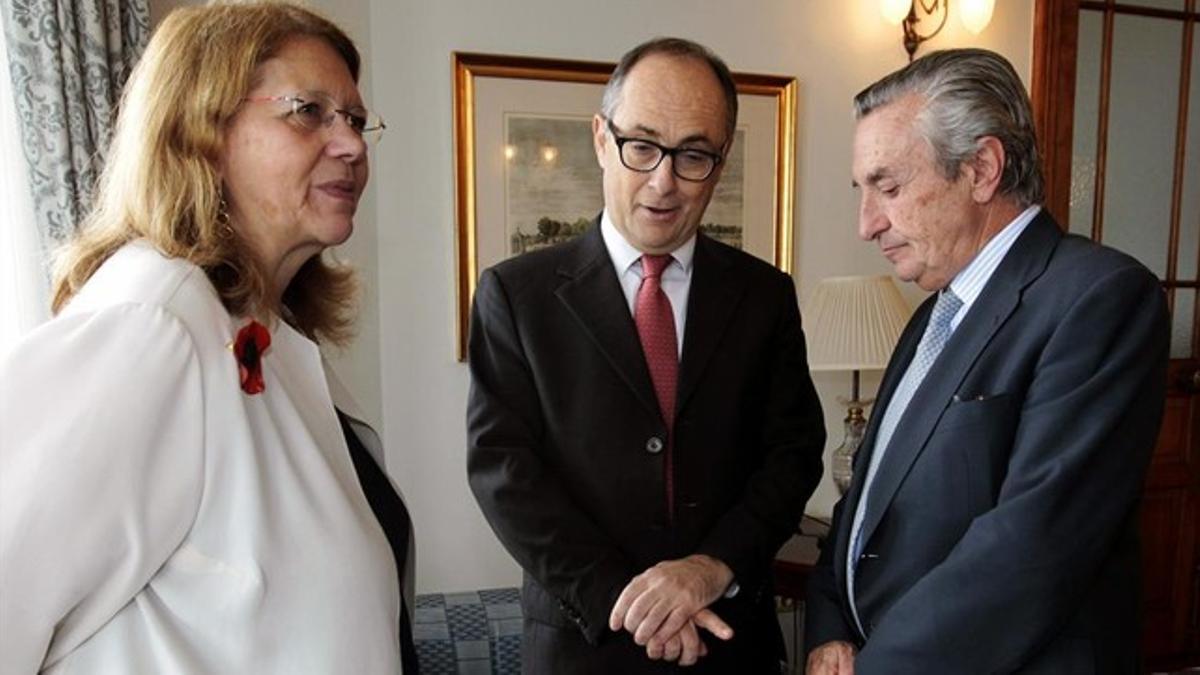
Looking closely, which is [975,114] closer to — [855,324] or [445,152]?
[855,324]

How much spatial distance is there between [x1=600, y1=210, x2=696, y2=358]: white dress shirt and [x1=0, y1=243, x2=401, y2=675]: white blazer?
0.61 meters

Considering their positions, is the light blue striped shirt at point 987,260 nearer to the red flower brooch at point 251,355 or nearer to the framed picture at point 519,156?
the red flower brooch at point 251,355

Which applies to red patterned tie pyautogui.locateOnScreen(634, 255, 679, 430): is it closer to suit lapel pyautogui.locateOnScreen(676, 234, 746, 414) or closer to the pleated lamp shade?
Result: suit lapel pyautogui.locateOnScreen(676, 234, 746, 414)

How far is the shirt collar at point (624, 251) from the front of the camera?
1.40m

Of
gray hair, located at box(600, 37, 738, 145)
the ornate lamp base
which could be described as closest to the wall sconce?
the ornate lamp base

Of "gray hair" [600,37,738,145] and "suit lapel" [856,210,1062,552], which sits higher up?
"gray hair" [600,37,738,145]

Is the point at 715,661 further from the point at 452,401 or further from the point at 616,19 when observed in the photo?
the point at 616,19

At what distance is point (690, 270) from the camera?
1.43 metres

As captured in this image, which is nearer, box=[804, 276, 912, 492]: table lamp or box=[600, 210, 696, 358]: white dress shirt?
box=[600, 210, 696, 358]: white dress shirt

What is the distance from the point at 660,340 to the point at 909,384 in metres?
0.41

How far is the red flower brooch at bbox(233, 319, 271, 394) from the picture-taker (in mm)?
865

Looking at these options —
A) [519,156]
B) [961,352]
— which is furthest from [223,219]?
[519,156]

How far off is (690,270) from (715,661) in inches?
26.0

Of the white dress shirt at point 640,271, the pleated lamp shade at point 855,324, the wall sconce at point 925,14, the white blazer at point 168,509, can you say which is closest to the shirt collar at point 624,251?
the white dress shirt at point 640,271
